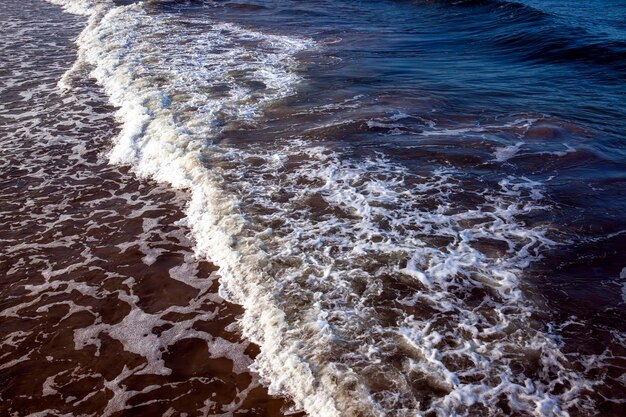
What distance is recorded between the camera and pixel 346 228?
681 centimetres

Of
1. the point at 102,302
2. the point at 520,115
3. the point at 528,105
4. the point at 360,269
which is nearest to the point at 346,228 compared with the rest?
the point at 360,269

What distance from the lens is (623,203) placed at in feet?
24.3

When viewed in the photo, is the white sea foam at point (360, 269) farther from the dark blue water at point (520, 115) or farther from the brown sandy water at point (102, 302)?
the dark blue water at point (520, 115)

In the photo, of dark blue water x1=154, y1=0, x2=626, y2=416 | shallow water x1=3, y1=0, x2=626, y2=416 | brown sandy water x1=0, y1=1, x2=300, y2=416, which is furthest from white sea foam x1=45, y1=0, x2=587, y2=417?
dark blue water x1=154, y1=0, x2=626, y2=416

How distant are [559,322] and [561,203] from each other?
8.92 feet

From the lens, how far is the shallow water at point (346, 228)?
4.72m

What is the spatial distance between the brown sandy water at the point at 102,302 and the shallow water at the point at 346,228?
0.04m

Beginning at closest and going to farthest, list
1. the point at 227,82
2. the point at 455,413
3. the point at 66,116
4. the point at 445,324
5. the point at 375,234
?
the point at 455,413 → the point at 445,324 → the point at 375,234 → the point at 66,116 → the point at 227,82

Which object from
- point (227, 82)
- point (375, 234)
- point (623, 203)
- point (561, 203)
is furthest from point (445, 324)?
point (227, 82)

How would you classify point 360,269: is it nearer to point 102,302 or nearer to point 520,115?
point 102,302

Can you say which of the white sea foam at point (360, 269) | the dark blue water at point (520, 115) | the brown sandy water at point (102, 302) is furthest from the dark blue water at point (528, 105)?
the brown sandy water at point (102, 302)

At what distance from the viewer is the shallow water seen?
472 cm

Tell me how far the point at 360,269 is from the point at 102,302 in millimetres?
3098

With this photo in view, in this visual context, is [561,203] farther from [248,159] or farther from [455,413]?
[248,159]
